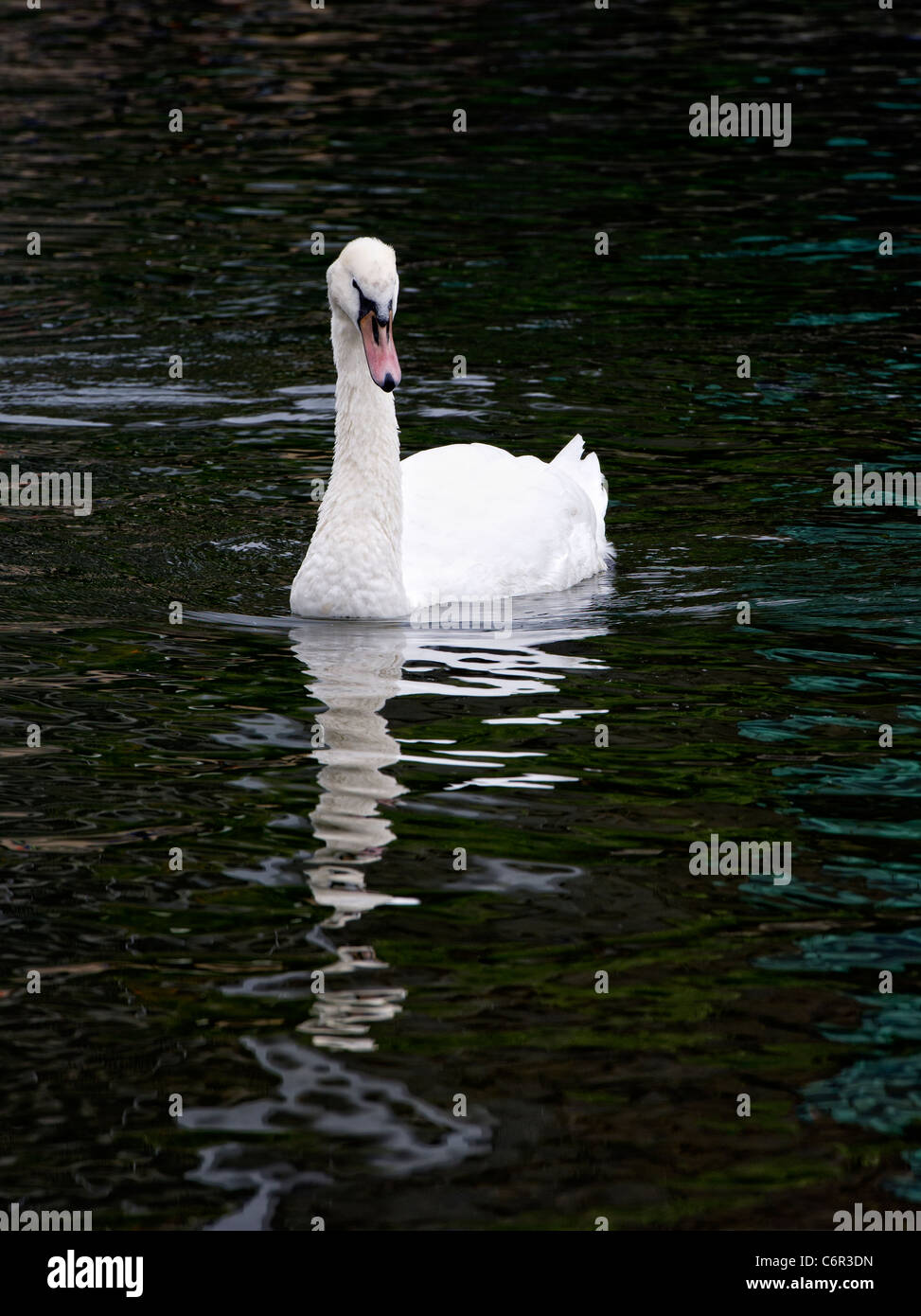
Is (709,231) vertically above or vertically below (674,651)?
above

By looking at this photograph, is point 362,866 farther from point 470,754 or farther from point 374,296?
point 374,296

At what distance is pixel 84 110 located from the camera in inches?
972

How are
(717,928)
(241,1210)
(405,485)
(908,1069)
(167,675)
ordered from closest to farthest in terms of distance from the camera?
(241,1210), (908,1069), (717,928), (167,675), (405,485)

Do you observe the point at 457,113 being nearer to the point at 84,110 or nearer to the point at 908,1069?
the point at 84,110

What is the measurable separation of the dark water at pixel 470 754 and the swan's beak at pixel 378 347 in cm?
124

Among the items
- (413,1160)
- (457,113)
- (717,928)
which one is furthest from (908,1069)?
(457,113)

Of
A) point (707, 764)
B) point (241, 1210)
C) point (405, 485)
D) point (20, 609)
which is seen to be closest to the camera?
point (241, 1210)

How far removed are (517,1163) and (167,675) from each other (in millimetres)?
4164

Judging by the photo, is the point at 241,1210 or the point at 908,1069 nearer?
the point at 241,1210

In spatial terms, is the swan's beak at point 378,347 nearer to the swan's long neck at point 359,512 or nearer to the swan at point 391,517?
the swan at point 391,517

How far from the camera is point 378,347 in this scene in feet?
30.7

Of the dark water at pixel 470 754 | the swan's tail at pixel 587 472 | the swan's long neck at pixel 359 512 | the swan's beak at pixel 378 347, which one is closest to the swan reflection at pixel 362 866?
the dark water at pixel 470 754

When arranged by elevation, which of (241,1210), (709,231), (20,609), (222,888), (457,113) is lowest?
(241,1210)

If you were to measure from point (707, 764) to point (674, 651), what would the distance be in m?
1.54
